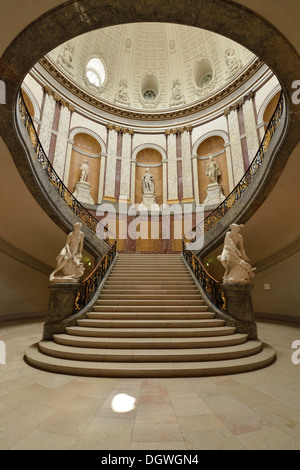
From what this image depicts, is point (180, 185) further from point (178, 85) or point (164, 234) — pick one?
point (178, 85)

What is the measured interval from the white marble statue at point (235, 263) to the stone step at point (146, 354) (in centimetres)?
157

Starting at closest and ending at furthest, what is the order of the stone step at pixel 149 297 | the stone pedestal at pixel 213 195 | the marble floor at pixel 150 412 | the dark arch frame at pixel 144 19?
the marble floor at pixel 150 412 → the dark arch frame at pixel 144 19 → the stone step at pixel 149 297 → the stone pedestal at pixel 213 195

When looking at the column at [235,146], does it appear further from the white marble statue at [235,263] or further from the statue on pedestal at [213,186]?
the white marble statue at [235,263]

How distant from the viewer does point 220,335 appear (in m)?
4.47

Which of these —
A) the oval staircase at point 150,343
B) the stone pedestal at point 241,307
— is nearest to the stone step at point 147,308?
the oval staircase at point 150,343

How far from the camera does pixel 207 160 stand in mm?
14844

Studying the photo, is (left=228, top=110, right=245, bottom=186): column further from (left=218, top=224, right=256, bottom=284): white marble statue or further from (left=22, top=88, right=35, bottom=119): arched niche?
(left=22, top=88, right=35, bottom=119): arched niche

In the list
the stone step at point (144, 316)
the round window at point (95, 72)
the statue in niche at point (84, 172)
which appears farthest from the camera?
the round window at point (95, 72)

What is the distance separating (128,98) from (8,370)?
17.8m

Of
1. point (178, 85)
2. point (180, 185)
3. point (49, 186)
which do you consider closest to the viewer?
point (49, 186)

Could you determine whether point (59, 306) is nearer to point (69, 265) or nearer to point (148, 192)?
point (69, 265)

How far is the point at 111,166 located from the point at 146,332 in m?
12.4

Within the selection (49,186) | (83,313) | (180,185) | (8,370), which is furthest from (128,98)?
(8,370)

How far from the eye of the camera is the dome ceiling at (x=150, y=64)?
49.2ft
